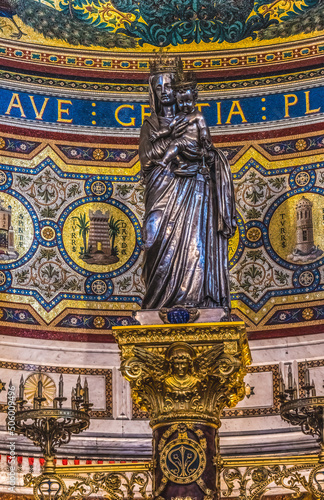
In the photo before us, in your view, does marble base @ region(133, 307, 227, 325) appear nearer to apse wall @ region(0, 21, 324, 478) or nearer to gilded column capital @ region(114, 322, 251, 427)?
gilded column capital @ region(114, 322, 251, 427)

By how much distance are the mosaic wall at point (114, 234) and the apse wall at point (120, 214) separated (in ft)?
0.06

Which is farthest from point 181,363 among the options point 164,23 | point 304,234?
point 164,23

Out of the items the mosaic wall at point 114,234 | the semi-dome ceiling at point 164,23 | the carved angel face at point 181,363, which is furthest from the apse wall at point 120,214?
the carved angel face at point 181,363

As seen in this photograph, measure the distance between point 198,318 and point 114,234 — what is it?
5.00 m

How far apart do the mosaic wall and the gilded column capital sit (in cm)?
437

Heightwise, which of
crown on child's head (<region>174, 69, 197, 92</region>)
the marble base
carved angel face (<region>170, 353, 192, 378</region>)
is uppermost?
crown on child's head (<region>174, 69, 197, 92</region>)

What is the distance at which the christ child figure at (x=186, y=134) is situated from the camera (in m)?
12.8

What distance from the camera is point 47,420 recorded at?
12.2m

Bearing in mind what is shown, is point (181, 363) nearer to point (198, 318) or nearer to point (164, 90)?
point (198, 318)

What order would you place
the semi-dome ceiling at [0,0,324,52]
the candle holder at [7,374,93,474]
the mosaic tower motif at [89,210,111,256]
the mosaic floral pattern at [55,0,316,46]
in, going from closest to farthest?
1. the candle holder at [7,374,93,474]
2. the mosaic tower motif at [89,210,111,256]
3. the semi-dome ceiling at [0,0,324,52]
4. the mosaic floral pattern at [55,0,316,46]

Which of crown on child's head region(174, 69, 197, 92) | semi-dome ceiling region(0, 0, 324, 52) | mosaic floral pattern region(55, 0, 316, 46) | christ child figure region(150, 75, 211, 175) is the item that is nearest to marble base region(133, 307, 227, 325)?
christ child figure region(150, 75, 211, 175)

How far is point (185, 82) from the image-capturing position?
13141 millimetres

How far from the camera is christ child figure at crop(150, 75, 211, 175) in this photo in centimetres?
1278

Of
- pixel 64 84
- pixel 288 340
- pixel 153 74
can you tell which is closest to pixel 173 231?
pixel 153 74
